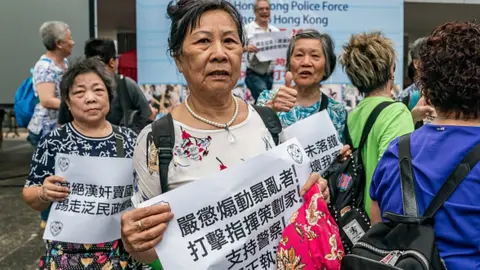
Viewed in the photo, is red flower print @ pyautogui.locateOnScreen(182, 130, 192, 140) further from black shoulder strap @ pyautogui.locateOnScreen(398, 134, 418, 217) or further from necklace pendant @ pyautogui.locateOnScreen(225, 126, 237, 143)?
black shoulder strap @ pyautogui.locateOnScreen(398, 134, 418, 217)

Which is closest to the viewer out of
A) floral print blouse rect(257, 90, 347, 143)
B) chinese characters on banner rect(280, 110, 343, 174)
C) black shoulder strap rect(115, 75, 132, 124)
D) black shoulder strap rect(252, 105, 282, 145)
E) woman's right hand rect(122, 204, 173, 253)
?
woman's right hand rect(122, 204, 173, 253)

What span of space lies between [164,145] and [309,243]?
2.01 ft

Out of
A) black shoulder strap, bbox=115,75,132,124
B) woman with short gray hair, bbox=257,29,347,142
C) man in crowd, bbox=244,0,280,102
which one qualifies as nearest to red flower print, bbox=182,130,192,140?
woman with short gray hair, bbox=257,29,347,142

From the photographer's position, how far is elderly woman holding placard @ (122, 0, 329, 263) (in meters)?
1.73

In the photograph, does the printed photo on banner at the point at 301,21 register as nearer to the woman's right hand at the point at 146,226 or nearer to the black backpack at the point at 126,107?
the black backpack at the point at 126,107

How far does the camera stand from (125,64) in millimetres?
7695

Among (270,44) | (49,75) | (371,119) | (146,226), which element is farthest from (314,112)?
(49,75)

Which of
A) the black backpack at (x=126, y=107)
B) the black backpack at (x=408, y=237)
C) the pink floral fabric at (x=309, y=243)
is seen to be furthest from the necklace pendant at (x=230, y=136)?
the black backpack at (x=126, y=107)

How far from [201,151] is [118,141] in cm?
123

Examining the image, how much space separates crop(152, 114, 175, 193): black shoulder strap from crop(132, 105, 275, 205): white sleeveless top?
0.01m

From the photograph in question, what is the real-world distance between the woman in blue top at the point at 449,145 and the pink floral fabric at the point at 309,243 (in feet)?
0.88

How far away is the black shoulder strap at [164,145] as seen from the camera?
171cm

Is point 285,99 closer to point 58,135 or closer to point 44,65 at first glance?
point 58,135

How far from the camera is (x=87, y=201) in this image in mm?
2652
